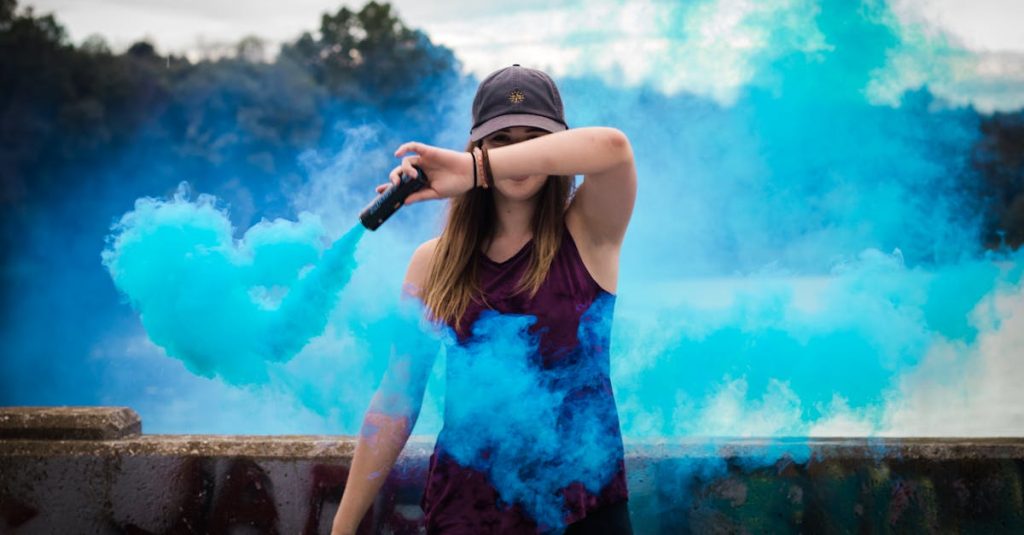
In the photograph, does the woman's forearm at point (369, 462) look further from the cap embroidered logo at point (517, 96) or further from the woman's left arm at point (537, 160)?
the cap embroidered logo at point (517, 96)

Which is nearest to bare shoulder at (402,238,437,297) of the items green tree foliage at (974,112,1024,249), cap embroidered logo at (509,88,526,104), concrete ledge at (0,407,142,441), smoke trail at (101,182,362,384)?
smoke trail at (101,182,362,384)

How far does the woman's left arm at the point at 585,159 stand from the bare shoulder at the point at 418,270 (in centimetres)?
38

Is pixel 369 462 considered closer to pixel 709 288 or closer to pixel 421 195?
pixel 421 195

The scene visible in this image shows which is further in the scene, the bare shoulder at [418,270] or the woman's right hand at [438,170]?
the bare shoulder at [418,270]

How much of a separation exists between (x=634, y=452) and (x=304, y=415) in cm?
115

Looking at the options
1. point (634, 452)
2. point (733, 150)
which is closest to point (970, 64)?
A: point (733, 150)

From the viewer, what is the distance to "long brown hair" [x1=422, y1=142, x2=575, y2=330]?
7.04 feet

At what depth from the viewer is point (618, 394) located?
324 cm

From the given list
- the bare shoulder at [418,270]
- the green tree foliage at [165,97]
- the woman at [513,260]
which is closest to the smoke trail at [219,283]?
the bare shoulder at [418,270]

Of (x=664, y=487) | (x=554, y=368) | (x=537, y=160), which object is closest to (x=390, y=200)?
(x=537, y=160)

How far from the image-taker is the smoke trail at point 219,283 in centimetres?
236

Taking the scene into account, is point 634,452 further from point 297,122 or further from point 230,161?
point 297,122

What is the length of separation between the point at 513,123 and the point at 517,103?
0.06 metres

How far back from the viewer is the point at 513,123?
83.4 inches
